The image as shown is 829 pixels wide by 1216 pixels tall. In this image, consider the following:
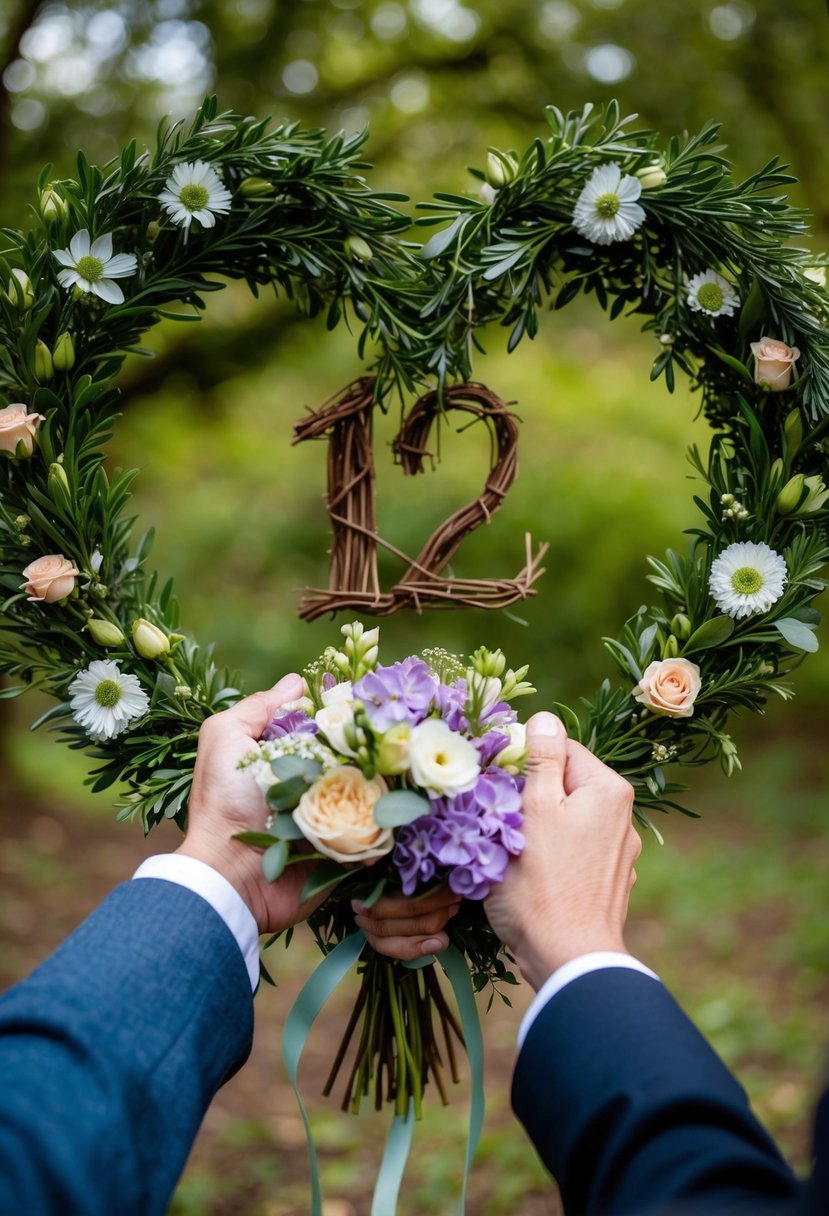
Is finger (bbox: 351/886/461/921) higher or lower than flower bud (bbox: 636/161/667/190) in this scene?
lower

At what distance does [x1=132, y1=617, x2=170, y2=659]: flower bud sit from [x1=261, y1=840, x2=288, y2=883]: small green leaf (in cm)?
51

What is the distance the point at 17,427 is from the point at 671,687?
1105mm

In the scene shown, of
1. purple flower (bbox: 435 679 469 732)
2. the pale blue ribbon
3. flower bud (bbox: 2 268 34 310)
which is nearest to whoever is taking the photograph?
purple flower (bbox: 435 679 469 732)

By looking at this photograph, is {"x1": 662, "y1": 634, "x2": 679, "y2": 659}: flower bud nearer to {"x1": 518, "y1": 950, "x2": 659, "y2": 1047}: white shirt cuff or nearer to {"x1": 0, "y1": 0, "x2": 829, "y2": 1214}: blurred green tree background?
{"x1": 518, "y1": 950, "x2": 659, "y2": 1047}: white shirt cuff

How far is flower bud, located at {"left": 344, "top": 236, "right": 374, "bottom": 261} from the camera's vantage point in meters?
1.69

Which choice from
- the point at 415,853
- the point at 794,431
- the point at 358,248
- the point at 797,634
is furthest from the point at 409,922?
the point at 358,248

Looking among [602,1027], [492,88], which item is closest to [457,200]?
[602,1027]

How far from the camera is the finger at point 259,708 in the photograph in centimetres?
141

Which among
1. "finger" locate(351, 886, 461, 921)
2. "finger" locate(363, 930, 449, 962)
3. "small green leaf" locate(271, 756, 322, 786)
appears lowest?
"finger" locate(363, 930, 449, 962)

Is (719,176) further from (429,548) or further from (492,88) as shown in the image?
(492,88)

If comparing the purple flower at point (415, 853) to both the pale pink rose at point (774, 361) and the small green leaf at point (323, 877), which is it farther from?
the pale pink rose at point (774, 361)

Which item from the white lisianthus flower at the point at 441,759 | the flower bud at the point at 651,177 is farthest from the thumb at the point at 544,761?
the flower bud at the point at 651,177

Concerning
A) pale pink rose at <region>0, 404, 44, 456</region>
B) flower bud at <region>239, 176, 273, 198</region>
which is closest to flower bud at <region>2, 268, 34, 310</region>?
pale pink rose at <region>0, 404, 44, 456</region>

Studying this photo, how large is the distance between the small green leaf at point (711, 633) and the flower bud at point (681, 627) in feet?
0.06
